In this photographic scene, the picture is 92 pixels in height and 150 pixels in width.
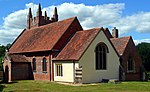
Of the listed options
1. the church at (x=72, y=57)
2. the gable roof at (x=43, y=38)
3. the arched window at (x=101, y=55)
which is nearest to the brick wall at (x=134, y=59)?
the church at (x=72, y=57)

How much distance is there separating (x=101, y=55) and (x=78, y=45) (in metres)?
3.39

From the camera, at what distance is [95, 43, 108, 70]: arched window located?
3681 cm

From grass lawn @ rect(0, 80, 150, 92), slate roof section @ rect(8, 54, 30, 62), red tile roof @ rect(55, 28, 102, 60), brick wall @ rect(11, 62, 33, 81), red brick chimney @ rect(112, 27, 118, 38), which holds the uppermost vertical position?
red brick chimney @ rect(112, 27, 118, 38)

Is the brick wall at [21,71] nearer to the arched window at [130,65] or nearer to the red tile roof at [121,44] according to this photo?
the red tile roof at [121,44]

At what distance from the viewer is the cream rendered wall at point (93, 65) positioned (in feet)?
115

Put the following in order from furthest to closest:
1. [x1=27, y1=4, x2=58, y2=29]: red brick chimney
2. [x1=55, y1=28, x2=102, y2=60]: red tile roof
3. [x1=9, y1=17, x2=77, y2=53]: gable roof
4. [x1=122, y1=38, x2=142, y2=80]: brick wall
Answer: [x1=27, y1=4, x2=58, y2=29]: red brick chimney < [x1=122, y1=38, x2=142, y2=80]: brick wall < [x1=9, y1=17, x2=77, y2=53]: gable roof < [x1=55, y1=28, x2=102, y2=60]: red tile roof

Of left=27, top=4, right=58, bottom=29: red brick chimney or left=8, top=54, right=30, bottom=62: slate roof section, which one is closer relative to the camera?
left=8, top=54, right=30, bottom=62: slate roof section

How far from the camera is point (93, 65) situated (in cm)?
3597

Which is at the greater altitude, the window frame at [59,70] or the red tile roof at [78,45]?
the red tile roof at [78,45]

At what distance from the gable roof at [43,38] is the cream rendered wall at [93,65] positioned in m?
6.21

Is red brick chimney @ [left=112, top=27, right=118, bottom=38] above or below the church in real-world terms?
above

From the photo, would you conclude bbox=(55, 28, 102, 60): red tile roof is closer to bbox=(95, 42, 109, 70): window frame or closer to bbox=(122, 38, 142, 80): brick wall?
bbox=(95, 42, 109, 70): window frame

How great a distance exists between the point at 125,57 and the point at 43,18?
69.6 ft

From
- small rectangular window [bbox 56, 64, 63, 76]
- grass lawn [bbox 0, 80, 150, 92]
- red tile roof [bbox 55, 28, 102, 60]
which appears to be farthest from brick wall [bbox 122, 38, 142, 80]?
grass lawn [bbox 0, 80, 150, 92]
